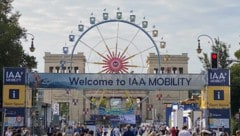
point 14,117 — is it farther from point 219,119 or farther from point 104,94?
point 104,94

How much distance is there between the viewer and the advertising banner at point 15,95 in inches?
1673

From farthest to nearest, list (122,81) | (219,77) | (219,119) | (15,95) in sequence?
(122,81) → (219,77) → (15,95) → (219,119)

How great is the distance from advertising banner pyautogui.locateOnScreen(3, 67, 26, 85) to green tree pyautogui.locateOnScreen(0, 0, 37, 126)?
1697 cm

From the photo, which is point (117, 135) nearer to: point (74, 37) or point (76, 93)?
point (74, 37)

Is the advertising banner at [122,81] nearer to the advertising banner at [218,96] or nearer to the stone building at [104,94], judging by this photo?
the advertising banner at [218,96]

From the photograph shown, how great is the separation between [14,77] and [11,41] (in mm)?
19035

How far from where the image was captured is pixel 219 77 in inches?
1686

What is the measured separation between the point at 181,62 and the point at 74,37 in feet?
303

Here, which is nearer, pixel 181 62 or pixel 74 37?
pixel 74 37

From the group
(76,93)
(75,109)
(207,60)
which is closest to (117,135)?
(207,60)

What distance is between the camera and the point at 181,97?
160625 millimetres

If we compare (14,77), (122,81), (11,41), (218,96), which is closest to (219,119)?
(218,96)

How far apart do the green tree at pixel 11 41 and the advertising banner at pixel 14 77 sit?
17.0 metres

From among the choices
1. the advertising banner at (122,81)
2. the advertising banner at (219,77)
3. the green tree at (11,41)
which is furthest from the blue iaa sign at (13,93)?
the green tree at (11,41)
